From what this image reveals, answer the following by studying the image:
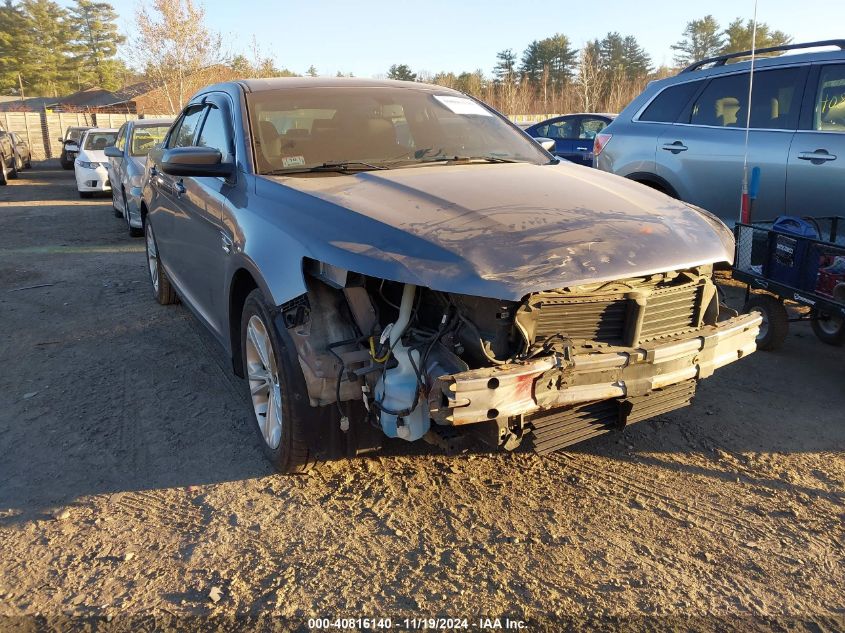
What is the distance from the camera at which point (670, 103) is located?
22.5ft

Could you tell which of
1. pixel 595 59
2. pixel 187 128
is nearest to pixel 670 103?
pixel 187 128

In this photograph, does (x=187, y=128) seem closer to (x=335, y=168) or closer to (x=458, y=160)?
(x=335, y=168)

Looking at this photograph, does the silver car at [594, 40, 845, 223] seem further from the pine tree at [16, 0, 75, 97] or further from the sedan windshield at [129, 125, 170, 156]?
the pine tree at [16, 0, 75, 97]

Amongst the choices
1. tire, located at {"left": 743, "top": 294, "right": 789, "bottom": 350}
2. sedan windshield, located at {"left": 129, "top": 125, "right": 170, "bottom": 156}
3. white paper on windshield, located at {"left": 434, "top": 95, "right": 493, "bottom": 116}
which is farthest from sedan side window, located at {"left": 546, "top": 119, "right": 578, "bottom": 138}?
white paper on windshield, located at {"left": 434, "top": 95, "right": 493, "bottom": 116}

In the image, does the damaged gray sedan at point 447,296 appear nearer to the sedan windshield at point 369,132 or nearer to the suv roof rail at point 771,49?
the sedan windshield at point 369,132

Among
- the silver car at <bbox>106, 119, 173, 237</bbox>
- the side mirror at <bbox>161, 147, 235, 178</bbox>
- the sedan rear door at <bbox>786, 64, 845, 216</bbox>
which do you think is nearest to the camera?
the side mirror at <bbox>161, 147, 235, 178</bbox>

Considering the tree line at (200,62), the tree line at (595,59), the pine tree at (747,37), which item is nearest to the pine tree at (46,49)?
the tree line at (200,62)

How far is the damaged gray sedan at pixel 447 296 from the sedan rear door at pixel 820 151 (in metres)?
2.75

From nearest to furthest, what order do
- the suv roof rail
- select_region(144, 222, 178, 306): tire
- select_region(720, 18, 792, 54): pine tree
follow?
the suv roof rail, select_region(144, 222, 178, 306): tire, select_region(720, 18, 792, 54): pine tree

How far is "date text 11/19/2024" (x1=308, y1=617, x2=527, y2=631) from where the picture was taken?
92.4 inches

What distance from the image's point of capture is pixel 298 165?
3697mm

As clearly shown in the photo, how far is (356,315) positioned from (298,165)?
1176 millimetres

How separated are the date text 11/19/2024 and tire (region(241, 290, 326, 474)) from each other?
895 millimetres

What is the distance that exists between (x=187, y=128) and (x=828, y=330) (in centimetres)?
499
